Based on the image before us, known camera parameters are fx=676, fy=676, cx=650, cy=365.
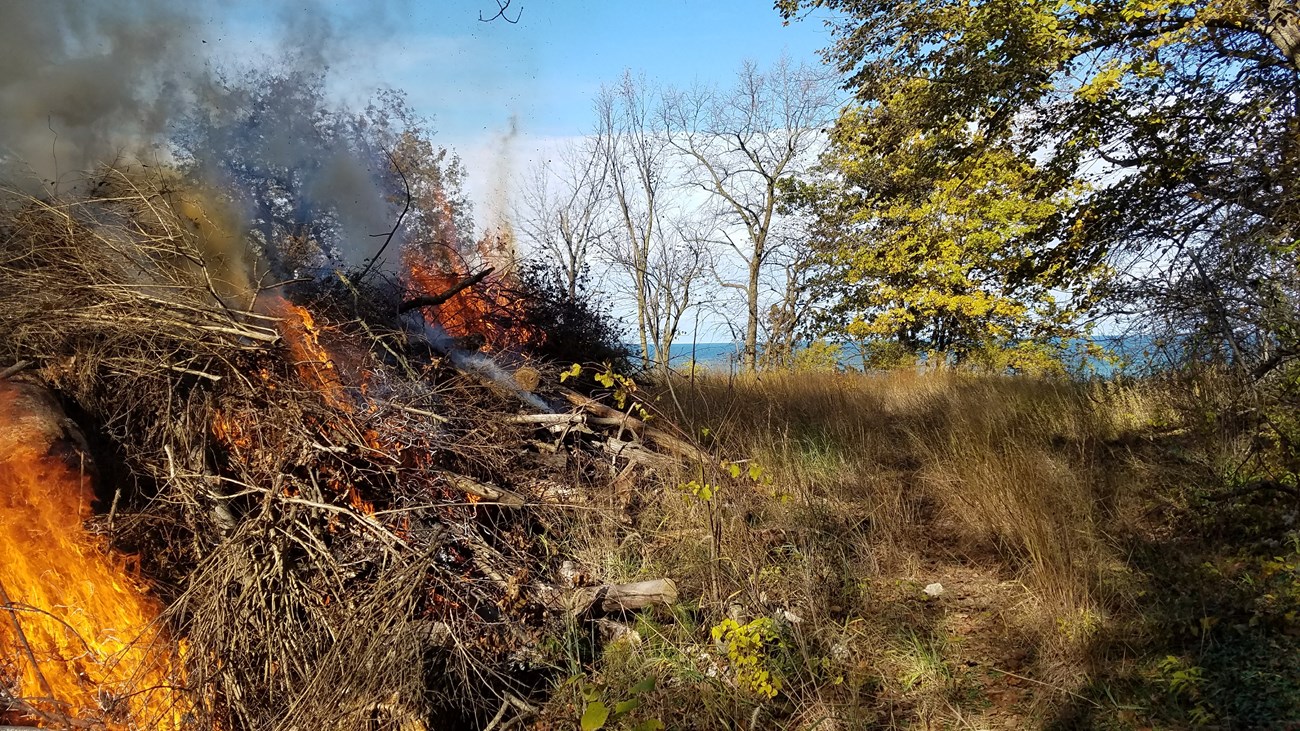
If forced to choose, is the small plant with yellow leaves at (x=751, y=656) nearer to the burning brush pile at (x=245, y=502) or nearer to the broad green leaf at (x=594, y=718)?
the burning brush pile at (x=245, y=502)

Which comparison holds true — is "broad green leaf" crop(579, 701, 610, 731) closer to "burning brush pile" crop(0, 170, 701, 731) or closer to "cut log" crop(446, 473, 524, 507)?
"burning brush pile" crop(0, 170, 701, 731)

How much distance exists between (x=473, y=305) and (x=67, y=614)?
177 inches

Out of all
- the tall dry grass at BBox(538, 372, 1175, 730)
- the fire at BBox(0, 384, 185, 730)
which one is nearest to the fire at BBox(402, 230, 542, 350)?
the tall dry grass at BBox(538, 372, 1175, 730)

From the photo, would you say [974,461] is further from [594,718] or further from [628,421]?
[594,718]

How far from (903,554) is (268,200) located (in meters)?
7.18

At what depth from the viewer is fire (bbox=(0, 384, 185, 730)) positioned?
3.35 m

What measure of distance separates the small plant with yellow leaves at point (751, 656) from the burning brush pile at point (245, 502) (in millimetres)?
938

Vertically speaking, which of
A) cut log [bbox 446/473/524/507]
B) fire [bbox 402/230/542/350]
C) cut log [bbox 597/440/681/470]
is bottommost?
cut log [bbox 446/473/524/507]

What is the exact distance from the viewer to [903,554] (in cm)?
488

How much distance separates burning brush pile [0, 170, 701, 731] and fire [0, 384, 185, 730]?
1 centimetres

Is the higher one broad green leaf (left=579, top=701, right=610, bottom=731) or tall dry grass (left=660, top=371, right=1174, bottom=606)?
tall dry grass (left=660, top=371, right=1174, bottom=606)

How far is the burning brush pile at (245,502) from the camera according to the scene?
3494mm

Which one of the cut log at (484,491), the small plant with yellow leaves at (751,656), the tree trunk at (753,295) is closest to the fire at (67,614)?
the cut log at (484,491)

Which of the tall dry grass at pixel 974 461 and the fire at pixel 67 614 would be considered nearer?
the fire at pixel 67 614
